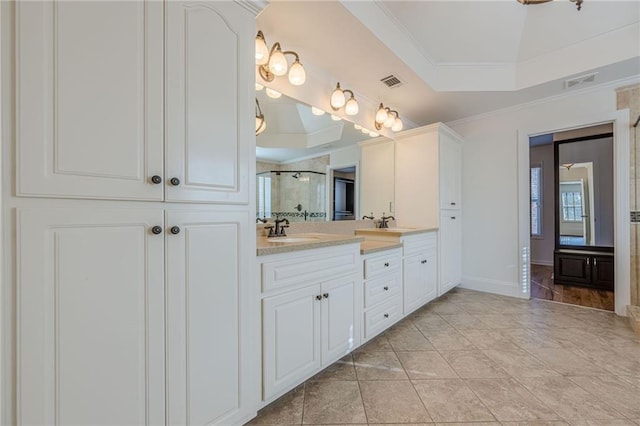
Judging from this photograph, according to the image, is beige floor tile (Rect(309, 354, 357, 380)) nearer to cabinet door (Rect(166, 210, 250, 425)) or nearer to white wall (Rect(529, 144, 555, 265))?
cabinet door (Rect(166, 210, 250, 425))

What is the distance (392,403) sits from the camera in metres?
1.50

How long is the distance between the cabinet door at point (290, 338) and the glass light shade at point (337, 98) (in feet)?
5.35

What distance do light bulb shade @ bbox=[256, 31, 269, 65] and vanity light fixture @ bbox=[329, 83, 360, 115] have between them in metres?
0.76

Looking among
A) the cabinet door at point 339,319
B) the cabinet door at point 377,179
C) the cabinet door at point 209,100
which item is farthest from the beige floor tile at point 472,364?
the cabinet door at point 209,100

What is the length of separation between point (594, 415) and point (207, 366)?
1.94 meters

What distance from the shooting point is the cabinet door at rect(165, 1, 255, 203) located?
104 cm

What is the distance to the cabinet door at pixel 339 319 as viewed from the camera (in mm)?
1687

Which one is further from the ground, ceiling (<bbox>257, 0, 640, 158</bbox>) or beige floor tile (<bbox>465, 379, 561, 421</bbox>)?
ceiling (<bbox>257, 0, 640, 158</bbox>)

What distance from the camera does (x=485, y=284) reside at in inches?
140

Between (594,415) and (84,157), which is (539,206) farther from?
(84,157)

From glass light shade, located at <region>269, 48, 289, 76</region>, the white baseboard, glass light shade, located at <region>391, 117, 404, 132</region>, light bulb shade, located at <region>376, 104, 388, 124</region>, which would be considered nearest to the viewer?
glass light shade, located at <region>269, 48, 289, 76</region>

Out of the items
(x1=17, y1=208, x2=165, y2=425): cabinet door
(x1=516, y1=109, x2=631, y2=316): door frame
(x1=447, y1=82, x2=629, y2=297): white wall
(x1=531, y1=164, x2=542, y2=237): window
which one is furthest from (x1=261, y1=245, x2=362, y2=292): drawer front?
(x1=531, y1=164, x2=542, y2=237): window

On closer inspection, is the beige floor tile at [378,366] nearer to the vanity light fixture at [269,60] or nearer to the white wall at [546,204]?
the vanity light fixture at [269,60]

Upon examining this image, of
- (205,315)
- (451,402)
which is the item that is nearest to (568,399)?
(451,402)
